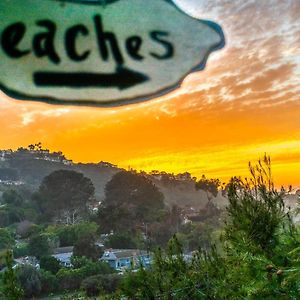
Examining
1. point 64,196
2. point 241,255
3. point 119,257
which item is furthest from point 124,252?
point 241,255

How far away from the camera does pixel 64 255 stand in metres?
16.4

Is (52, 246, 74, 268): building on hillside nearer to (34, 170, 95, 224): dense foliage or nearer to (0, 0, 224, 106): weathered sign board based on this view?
(34, 170, 95, 224): dense foliage

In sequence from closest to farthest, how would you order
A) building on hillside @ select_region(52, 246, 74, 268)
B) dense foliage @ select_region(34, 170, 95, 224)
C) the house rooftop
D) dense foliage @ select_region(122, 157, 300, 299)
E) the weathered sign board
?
the weathered sign board
dense foliage @ select_region(122, 157, 300, 299)
building on hillside @ select_region(52, 246, 74, 268)
the house rooftop
dense foliage @ select_region(34, 170, 95, 224)

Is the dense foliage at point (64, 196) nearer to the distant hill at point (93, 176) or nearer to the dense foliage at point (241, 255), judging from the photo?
the distant hill at point (93, 176)

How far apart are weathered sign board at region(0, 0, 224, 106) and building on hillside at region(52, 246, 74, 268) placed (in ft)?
49.2

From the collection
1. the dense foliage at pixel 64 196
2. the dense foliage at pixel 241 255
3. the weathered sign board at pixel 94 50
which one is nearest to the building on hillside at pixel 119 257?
the dense foliage at pixel 64 196

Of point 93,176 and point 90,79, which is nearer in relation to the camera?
point 90,79

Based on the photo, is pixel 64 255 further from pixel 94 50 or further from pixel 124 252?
pixel 94 50

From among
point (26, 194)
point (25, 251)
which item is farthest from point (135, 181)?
point (25, 251)

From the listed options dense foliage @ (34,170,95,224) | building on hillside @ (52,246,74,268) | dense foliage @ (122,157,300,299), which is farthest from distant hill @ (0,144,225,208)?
dense foliage @ (122,157,300,299)

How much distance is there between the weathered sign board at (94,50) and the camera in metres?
0.90

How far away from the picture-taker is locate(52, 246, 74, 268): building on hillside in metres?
15.6

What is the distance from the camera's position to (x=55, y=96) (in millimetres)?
906

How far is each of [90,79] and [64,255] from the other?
16.1 meters
